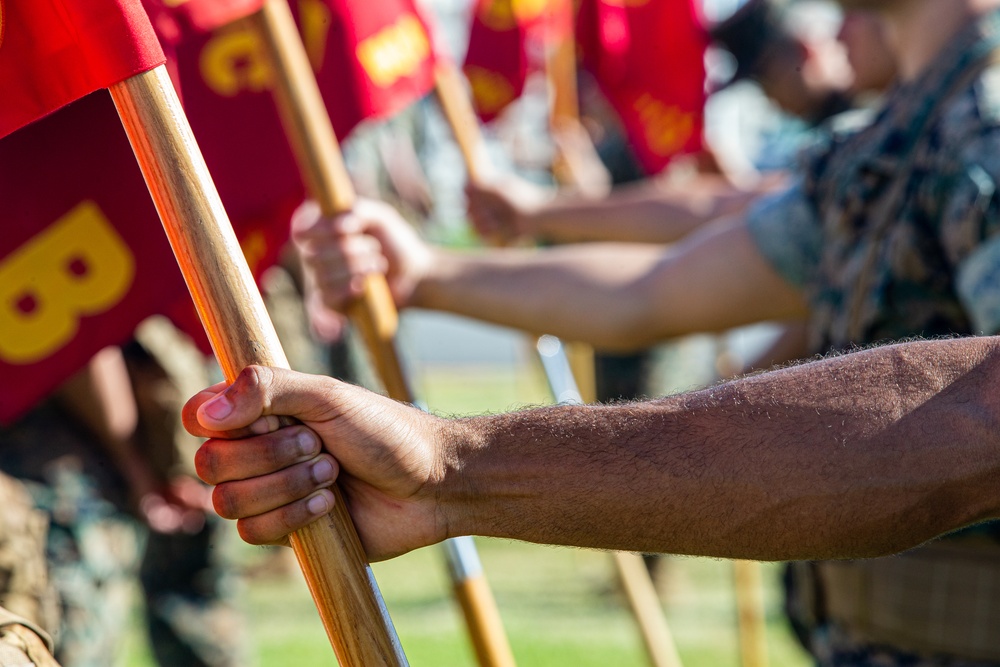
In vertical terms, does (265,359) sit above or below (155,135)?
below

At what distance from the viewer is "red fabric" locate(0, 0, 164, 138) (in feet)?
3.58

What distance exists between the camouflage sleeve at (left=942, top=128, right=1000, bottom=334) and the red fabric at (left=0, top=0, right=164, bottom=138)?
1.17 m

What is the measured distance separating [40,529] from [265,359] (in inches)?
50.0

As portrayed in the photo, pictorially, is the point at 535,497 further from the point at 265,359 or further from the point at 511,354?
the point at 511,354

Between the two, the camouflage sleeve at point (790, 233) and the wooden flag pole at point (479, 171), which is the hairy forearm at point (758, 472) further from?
the wooden flag pole at point (479, 171)

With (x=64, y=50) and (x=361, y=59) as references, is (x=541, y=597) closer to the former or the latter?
(x=361, y=59)

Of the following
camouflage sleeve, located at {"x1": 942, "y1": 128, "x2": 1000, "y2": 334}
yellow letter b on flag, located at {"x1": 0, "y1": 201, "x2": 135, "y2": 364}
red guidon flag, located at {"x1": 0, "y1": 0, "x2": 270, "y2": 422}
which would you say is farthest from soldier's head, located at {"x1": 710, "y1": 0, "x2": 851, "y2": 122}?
yellow letter b on flag, located at {"x1": 0, "y1": 201, "x2": 135, "y2": 364}

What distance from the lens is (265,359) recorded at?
1085mm

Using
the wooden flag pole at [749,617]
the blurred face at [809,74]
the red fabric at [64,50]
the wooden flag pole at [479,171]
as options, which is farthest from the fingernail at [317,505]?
the blurred face at [809,74]

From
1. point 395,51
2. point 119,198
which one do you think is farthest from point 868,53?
point 119,198

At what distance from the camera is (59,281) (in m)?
1.95

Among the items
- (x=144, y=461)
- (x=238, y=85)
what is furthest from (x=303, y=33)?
(x=144, y=461)

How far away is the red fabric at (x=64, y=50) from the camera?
1.09 metres

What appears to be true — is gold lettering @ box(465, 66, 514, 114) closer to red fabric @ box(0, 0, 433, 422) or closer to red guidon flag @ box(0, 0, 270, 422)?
red fabric @ box(0, 0, 433, 422)
